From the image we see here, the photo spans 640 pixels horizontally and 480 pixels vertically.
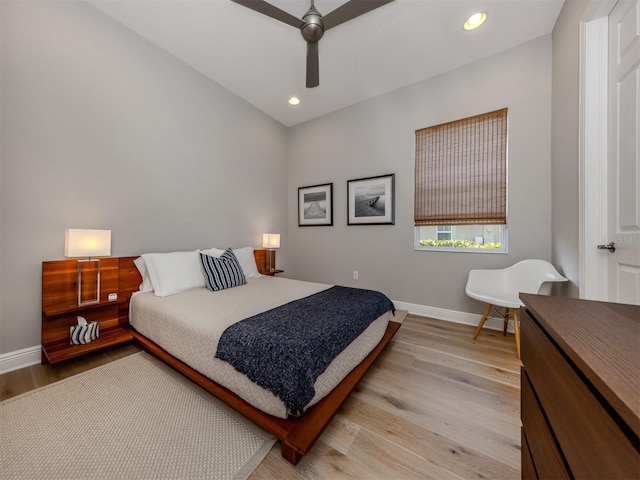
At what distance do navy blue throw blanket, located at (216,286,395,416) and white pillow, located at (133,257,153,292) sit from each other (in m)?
1.51

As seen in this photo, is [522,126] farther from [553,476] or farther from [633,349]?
[553,476]

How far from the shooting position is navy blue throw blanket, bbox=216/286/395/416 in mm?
1116

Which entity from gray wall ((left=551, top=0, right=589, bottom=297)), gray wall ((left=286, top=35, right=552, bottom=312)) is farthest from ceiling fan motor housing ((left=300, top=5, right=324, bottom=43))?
gray wall ((left=551, top=0, right=589, bottom=297))

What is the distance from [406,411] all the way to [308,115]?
13.2 feet

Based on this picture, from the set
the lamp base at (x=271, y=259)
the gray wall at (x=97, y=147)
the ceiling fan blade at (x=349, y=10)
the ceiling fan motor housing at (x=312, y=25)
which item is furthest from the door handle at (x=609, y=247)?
the gray wall at (x=97, y=147)

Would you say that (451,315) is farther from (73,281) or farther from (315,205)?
(73,281)

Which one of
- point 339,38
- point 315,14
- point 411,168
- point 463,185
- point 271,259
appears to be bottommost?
point 271,259

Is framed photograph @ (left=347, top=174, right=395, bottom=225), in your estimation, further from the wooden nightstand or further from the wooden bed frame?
the wooden nightstand

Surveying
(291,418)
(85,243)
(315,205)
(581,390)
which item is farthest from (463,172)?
(85,243)

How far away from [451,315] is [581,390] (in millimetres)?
2700

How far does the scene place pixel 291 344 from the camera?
1200 mm

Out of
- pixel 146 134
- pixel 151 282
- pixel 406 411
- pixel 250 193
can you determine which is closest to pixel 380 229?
pixel 250 193

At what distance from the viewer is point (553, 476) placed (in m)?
0.52

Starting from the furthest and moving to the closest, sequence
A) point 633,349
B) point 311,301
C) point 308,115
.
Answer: point 308,115, point 311,301, point 633,349
